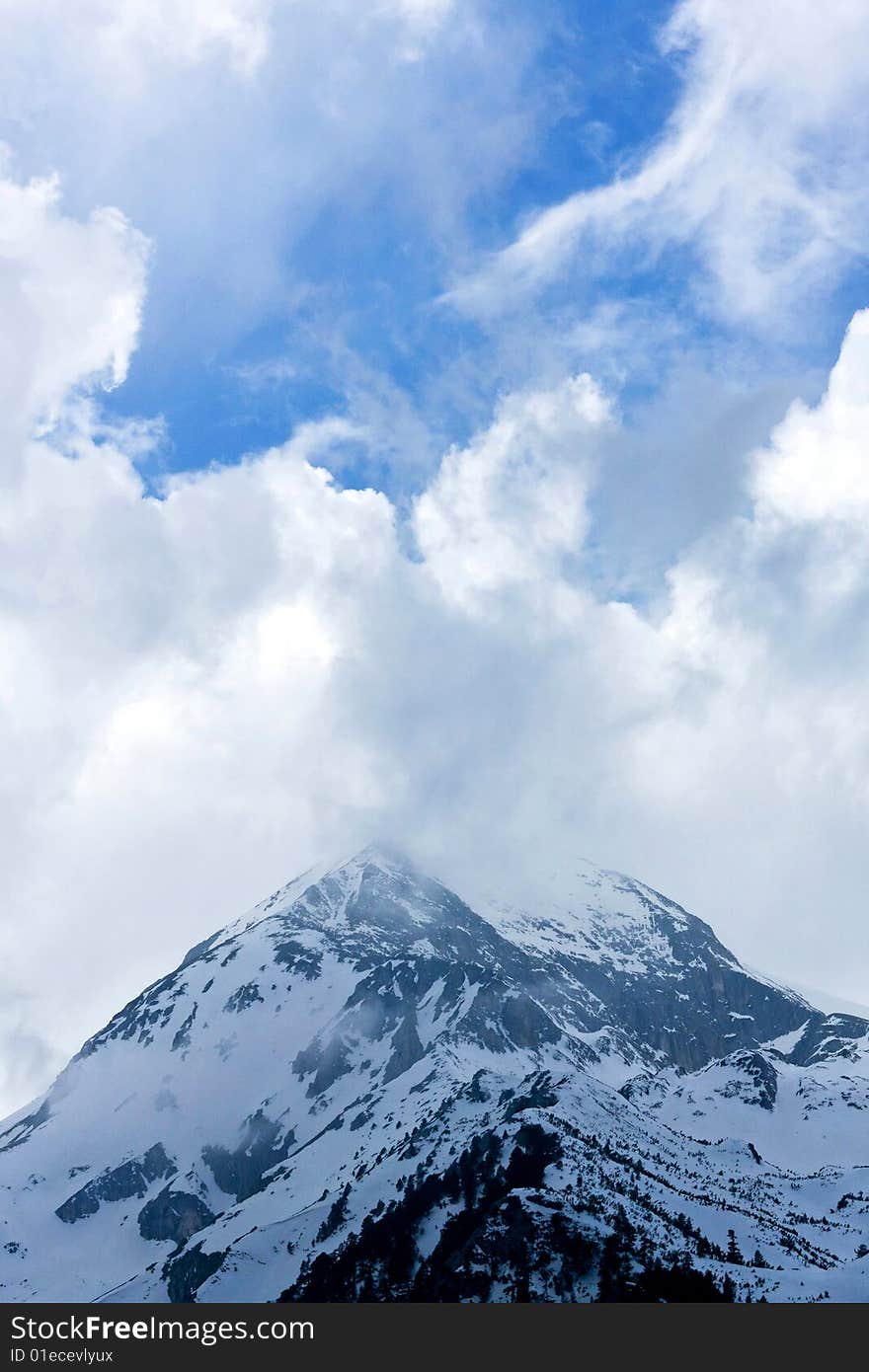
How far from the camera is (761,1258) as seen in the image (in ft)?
650

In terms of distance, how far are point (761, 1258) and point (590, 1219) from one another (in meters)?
29.2

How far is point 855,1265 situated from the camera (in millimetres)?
184000
